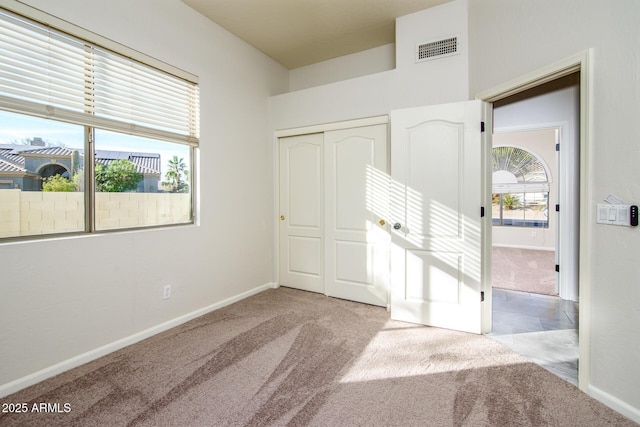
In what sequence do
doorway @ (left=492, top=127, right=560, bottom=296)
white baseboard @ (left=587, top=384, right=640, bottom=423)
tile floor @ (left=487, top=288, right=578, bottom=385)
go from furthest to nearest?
1. doorway @ (left=492, top=127, right=560, bottom=296)
2. tile floor @ (left=487, top=288, right=578, bottom=385)
3. white baseboard @ (left=587, top=384, right=640, bottom=423)

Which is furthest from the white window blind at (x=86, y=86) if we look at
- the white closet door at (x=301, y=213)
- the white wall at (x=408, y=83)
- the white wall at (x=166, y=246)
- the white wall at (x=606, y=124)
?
the white wall at (x=606, y=124)

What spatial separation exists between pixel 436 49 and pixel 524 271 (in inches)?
161

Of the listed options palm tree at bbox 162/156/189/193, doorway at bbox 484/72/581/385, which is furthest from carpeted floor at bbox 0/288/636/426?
palm tree at bbox 162/156/189/193

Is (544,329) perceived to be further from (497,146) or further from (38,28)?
(497,146)

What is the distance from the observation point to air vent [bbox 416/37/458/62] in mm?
2955

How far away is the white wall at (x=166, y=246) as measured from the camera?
1.99m

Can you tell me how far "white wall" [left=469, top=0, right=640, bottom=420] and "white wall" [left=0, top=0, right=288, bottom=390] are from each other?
9.98 feet

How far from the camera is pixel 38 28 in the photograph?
6.61ft

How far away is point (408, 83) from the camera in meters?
3.17

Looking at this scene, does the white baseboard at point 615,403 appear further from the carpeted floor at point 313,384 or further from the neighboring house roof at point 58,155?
the neighboring house roof at point 58,155

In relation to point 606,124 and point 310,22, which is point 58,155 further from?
point 606,124

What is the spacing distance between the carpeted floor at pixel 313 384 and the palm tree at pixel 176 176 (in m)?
1.36

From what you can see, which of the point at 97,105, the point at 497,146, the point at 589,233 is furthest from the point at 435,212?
the point at 497,146

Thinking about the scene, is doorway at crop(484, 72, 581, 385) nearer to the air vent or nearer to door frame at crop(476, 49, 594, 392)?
door frame at crop(476, 49, 594, 392)
